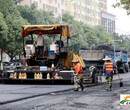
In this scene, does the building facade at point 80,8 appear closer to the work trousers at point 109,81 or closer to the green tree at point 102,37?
the green tree at point 102,37

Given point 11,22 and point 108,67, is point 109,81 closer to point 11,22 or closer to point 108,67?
point 108,67

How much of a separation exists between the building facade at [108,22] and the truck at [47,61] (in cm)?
13086

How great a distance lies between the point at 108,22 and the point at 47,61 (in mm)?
141935

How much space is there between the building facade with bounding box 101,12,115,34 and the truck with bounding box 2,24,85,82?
5152 inches

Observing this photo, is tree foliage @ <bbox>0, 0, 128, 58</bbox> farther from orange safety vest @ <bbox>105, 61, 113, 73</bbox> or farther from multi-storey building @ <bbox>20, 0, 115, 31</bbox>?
orange safety vest @ <bbox>105, 61, 113, 73</bbox>

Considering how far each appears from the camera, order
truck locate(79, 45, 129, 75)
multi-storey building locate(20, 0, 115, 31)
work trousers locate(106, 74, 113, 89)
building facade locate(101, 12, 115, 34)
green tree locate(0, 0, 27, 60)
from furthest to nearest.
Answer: building facade locate(101, 12, 115, 34), multi-storey building locate(20, 0, 115, 31), green tree locate(0, 0, 27, 60), truck locate(79, 45, 129, 75), work trousers locate(106, 74, 113, 89)

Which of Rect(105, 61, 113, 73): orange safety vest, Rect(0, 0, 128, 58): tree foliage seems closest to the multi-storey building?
Rect(0, 0, 128, 58): tree foliage

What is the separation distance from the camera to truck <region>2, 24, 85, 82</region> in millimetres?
24484

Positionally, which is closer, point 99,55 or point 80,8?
point 99,55

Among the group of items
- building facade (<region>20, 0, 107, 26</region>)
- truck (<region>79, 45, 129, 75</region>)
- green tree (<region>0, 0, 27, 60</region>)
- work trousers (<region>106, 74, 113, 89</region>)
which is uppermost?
building facade (<region>20, 0, 107, 26</region>)

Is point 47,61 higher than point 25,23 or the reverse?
the reverse

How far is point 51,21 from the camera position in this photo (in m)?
76.6

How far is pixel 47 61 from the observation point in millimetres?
25656

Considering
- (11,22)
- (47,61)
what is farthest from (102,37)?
(47,61)
